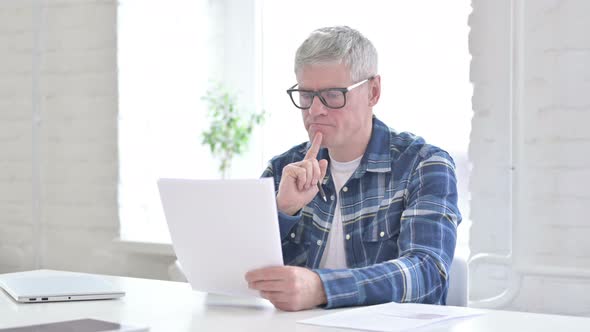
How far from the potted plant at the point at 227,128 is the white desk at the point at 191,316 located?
4.41ft

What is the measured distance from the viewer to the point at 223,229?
5.34 ft

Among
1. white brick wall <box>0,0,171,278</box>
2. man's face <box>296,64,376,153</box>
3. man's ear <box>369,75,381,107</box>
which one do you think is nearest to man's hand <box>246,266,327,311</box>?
man's face <box>296,64,376,153</box>

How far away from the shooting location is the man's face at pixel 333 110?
2.06 metres

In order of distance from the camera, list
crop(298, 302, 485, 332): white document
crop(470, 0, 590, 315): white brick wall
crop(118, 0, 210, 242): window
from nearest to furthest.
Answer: crop(298, 302, 485, 332): white document
crop(470, 0, 590, 315): white brick wall
crop(118, 0, 210, 242): window

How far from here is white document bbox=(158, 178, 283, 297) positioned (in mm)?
1581

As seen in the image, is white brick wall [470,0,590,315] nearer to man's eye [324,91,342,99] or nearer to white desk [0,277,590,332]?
man's eye [324,91,342,99]

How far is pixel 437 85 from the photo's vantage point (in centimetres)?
284

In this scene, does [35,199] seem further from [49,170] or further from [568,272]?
[568,272]

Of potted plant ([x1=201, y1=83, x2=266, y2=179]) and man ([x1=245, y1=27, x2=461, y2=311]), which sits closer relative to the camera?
man ([x1=245, y1=27, x2=461, y2=311])

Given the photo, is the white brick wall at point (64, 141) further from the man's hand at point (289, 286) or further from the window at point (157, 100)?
the man's hand at point (289, 286)

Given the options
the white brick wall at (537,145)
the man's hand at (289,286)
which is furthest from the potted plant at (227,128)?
the man's hand at (289,286)

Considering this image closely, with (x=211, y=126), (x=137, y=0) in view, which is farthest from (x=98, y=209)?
(x=137, y=0)

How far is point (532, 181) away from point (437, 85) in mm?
596

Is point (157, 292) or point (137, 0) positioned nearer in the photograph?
point (157, 292)
